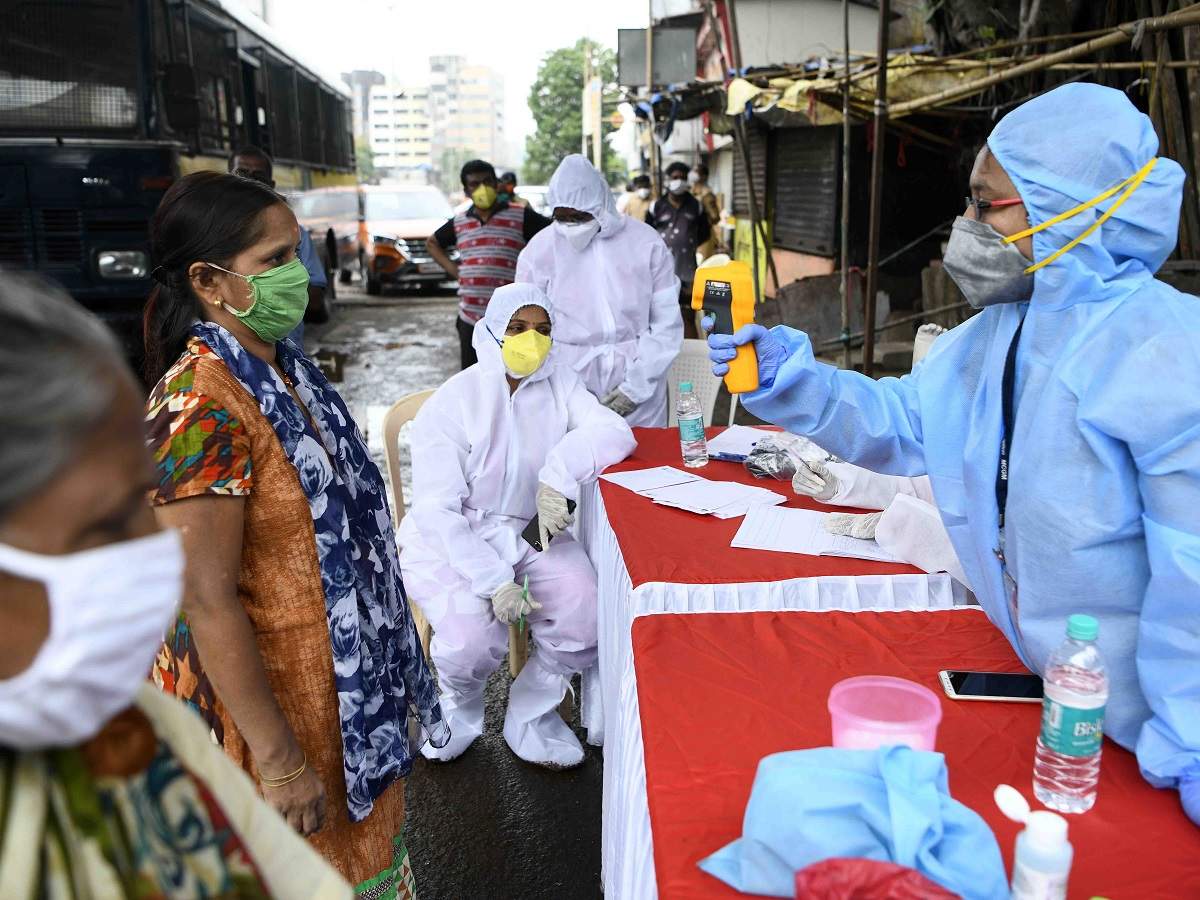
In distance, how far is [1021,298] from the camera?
1719mm

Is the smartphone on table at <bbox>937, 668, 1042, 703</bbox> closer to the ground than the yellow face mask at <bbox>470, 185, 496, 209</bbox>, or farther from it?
closer to the ground

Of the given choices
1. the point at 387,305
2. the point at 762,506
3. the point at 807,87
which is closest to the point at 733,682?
the point at 762,506

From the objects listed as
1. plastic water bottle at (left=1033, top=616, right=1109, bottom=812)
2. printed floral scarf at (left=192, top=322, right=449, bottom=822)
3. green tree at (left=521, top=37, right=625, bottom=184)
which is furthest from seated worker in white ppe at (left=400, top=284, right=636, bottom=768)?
green tree at (left=521, top=37, right=625, bottom=184)

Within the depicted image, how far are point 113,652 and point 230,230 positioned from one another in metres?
1.26

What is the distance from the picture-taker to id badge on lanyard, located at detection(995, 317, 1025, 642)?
1.70 meters

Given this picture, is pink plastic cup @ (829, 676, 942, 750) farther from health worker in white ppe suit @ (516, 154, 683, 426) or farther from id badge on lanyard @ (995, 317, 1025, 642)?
health worker in white ppe suit @ (516, 154, 683, 426)

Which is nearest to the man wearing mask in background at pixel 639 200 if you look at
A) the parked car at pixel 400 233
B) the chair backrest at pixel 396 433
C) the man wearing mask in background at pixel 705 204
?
the man wearing mask in background at pixel 705 204

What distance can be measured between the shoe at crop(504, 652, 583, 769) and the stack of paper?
0.69 metres

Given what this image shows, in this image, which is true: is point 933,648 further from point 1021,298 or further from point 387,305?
point 387,305

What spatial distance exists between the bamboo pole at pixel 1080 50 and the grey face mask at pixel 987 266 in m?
2.54

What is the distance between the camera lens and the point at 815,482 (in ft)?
9.36

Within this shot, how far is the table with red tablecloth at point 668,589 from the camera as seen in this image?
1.81 m

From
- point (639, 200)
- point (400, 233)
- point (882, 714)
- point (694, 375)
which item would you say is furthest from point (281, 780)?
point (400, 233)

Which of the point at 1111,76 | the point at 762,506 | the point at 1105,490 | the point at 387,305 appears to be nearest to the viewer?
the point at 1105,490
